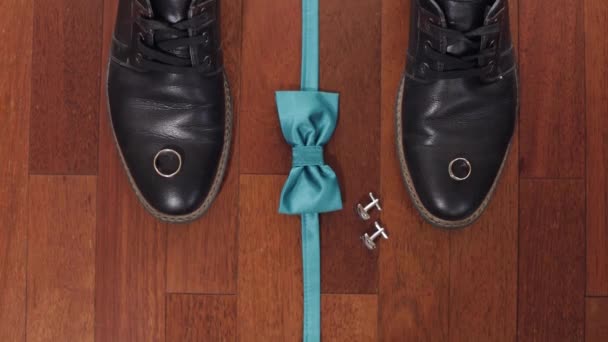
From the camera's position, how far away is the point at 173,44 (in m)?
0.68

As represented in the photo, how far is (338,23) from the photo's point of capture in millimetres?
771

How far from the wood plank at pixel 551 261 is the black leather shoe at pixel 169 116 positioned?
1.40 ft

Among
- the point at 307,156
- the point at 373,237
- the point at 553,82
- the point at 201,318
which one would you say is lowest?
the point at 201,318

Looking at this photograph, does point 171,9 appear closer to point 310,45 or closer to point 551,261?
point 310,45

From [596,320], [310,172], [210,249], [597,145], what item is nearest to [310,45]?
[310,172]

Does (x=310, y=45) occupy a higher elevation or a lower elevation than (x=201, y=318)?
higher

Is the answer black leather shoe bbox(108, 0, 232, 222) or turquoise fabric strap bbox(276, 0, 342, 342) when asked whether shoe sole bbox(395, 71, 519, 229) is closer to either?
turquoise fabric strap bbox(276, 0, 342, 342)

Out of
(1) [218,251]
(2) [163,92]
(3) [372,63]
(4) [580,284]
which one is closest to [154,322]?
(1) [218,251]

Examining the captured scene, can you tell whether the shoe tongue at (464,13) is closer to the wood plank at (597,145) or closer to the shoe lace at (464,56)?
the shoe lace at (464,56)

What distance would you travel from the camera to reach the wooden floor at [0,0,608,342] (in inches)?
29.8

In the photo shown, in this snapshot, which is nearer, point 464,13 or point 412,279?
point 464,13

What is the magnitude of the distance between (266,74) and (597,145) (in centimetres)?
47

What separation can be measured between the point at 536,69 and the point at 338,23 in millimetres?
280

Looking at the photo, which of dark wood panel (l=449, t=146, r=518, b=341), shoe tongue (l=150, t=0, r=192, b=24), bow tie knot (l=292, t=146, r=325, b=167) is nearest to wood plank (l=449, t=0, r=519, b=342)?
dark wood panel (l=449, t=146, r=518, b=341)
